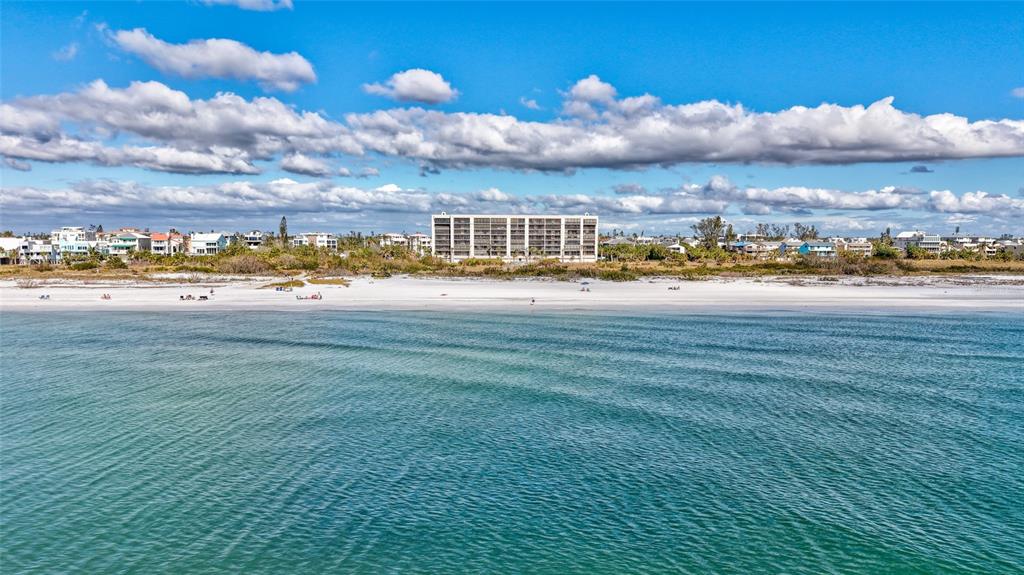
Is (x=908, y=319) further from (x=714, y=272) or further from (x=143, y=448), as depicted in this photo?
(x=143, y=448)

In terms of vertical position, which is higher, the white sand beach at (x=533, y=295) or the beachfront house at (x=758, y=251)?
the beachfront house at (x=758, y=251)

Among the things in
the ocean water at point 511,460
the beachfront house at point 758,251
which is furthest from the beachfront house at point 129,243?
the beachfront house at point 758,251

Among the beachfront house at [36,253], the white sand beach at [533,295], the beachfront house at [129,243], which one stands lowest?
the white sand beach at [533,295]

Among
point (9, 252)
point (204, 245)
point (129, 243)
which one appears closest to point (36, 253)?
point (9, 252)

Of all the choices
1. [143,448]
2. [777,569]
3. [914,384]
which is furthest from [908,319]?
[143,448]

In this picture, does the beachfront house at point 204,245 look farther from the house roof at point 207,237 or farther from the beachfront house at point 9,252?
the beachfront house at point 9,252

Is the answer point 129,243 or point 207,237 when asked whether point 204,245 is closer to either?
point 207,237

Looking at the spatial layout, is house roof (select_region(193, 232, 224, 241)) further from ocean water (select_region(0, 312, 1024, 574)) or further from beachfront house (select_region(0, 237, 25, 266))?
ocean water (select_region(0, 312, 1024, 574))
